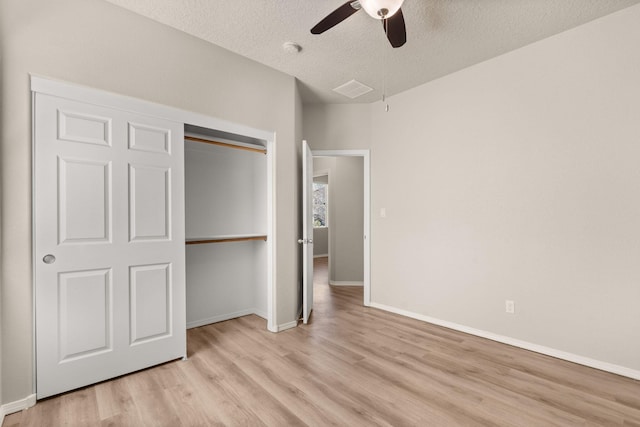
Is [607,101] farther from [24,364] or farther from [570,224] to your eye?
[24,364]

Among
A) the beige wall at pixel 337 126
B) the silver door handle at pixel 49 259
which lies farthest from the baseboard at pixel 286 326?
the beige wall at pixel 337 126

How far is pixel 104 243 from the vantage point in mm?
2123

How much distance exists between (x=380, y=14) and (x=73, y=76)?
2015 mm

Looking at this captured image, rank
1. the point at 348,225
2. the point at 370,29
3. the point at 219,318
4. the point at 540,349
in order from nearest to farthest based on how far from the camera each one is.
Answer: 1. the point at 370,29
2. the point at 540,349
3. the point at 219,318
4. the point at 348,225

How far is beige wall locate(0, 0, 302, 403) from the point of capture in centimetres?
179

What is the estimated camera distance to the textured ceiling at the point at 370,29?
7.18 ft

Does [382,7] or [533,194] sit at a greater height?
[382,7]

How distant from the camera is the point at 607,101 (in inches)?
92.7

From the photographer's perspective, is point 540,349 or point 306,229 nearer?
point 540,349

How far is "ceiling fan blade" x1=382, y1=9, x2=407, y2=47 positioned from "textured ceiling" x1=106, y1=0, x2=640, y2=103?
0.38 meters

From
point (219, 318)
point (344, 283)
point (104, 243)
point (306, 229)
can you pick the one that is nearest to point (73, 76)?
point (104, 243)

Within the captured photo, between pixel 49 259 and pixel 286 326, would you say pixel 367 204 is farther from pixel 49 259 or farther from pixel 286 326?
pixel 49 259

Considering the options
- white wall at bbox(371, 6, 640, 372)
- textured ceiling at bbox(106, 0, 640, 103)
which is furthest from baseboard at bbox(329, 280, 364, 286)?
textured ceiling at bbox(106, 0, 640, 103)

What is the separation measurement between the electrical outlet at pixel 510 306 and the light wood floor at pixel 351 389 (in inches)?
13.5
